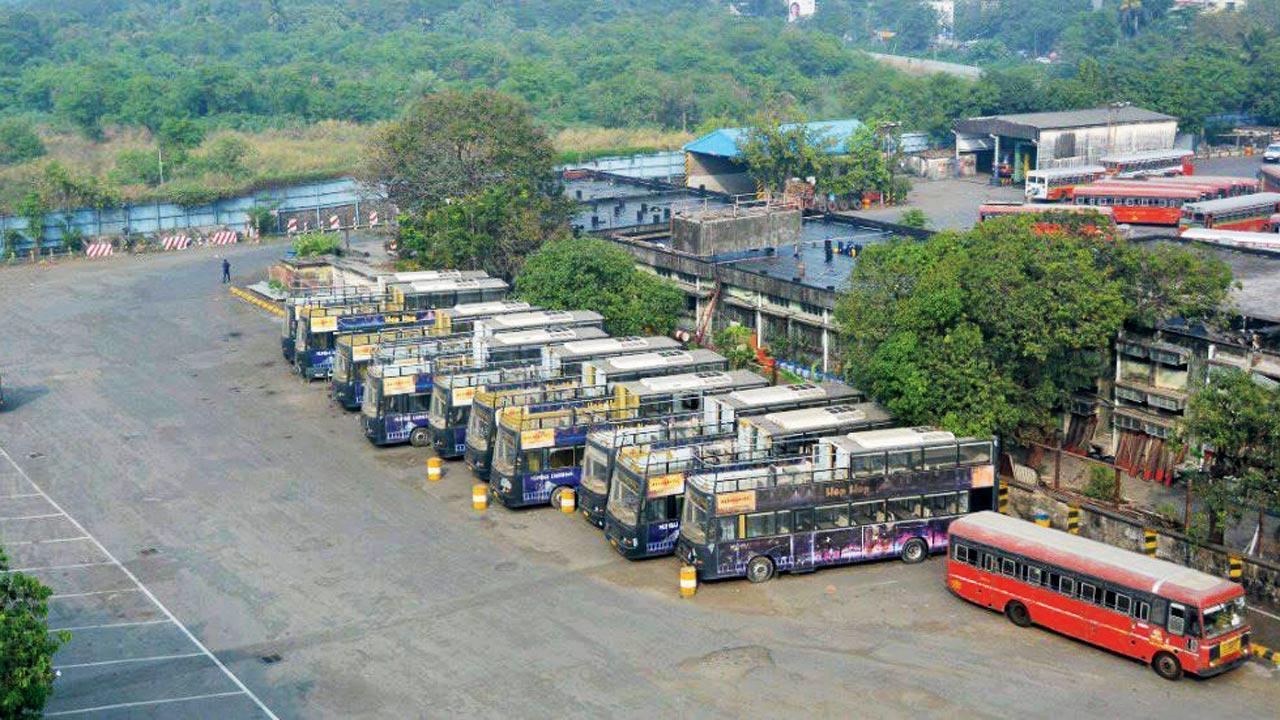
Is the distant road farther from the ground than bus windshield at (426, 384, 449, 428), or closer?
farther from the ground

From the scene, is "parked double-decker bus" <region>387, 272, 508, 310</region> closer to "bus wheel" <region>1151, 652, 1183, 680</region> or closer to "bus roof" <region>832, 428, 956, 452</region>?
"bus roof" <region>832, 428, 956, 452</region>

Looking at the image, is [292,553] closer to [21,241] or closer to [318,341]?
[318,341]

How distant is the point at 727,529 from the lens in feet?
96.9

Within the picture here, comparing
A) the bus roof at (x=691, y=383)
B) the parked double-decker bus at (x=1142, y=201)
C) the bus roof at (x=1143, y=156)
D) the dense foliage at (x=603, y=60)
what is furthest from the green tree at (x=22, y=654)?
the dense foliage at (x=603, y=60)

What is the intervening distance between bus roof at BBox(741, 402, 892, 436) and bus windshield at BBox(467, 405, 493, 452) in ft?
22.2

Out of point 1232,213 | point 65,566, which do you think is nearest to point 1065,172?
point 1232,213

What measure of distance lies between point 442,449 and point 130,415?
11652mm

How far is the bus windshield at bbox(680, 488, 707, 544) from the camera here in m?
29.6

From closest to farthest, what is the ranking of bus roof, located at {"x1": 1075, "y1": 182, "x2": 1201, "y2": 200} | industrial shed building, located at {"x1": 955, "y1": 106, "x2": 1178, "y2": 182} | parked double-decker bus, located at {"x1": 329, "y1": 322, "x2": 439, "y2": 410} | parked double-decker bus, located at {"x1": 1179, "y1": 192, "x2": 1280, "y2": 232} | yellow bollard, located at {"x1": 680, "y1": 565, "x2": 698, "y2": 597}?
yellow bollard, located at {"x1": 680, "y1": 565, "x2": 698, "y2": 597}, parked double-decker bus, located at {"x1": 329, "y1": 322, "x2": 439, "y2": 410}, parked double-decker bus, located at {"x1": 1179, "y1": 192, "x2": 1280, "y2": 232}, bus roof, located at {"x1": 1075, "y1": 182, "x2": 1201, "y2": 200}, industrial shed building, located at {"x1": 955, "y1": 106, "x2": 1178, "y2": 182}

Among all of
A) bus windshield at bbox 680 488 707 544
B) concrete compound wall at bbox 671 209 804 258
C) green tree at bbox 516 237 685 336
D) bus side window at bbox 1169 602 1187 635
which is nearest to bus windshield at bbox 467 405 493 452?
bus windshield at bbox 680 488 707 544

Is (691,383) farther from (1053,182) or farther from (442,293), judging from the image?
(1053,182)

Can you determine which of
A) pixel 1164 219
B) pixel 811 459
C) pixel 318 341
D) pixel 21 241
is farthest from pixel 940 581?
pixel 21 241

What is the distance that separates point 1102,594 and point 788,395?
1091cm

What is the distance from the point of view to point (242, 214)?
7775 cm
